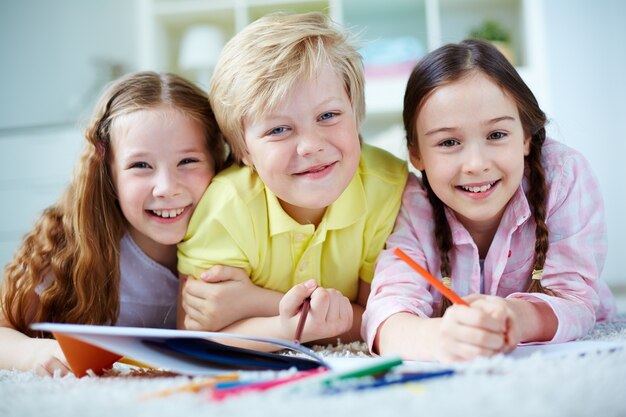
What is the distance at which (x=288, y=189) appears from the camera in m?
1.00

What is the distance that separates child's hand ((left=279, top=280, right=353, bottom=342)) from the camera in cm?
87

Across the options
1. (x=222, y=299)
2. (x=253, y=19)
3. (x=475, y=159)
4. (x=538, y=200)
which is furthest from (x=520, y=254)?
(x=253, y=19)

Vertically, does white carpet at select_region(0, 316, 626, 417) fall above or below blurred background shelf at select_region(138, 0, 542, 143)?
below

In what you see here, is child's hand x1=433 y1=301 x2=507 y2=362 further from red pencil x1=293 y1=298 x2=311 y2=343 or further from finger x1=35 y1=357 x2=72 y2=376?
finger x1=35 y1=357 x2=72 y2=376

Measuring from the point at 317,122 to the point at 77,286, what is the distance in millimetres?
502

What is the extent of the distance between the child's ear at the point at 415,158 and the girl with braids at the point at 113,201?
0.36 metres


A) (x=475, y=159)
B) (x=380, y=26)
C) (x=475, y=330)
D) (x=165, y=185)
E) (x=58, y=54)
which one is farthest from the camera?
(x=58, y=54)

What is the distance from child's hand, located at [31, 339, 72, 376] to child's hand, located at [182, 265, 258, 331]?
221 mm

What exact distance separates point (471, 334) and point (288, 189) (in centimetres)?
41

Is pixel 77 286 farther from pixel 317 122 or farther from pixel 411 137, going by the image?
pixel 411 137

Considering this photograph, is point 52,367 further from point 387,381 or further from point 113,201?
point 387,381

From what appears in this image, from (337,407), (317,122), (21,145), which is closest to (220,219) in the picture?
(317,122)

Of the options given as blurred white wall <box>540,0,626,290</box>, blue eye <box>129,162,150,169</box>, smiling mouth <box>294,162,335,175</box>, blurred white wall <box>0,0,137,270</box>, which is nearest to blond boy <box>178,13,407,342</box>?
smiling mouth <box>294,162,335,175</box>

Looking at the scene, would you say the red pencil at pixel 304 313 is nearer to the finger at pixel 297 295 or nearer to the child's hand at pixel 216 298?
the finger at pixel 297 295
